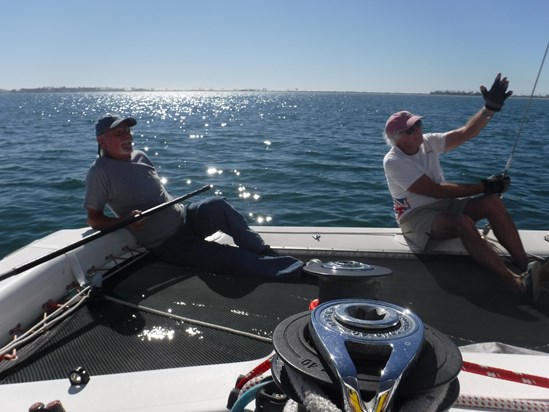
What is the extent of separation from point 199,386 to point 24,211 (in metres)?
5.87

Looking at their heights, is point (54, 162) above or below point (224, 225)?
below

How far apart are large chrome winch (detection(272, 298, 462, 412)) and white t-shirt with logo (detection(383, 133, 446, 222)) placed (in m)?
2.37

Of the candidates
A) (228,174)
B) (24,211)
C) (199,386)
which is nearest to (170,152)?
(228,174)

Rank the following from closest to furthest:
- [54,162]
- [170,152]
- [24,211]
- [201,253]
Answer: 1. [201,253]
2. [24,211]
3. [54,162]
4. [170,152]

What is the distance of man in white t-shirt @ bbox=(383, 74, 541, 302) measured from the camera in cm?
292

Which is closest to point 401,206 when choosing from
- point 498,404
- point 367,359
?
point 498,404

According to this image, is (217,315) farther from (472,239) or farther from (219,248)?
(472,239)

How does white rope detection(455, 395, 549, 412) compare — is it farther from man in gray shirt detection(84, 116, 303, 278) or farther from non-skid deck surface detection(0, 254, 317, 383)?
man in gray shirt detection(84, 116, 303, 278)

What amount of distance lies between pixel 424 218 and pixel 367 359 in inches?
97.4

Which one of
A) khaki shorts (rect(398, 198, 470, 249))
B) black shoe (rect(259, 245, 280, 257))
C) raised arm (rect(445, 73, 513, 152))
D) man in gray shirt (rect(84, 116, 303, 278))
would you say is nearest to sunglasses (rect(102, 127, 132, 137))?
man in gray shirt (rect(84, 116, 303, 278))

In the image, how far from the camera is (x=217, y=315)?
232 centimetres

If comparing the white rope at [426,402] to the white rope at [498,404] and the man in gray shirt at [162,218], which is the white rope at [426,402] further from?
the man in gray shirt at [162,218]

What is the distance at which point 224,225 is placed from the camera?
317cm

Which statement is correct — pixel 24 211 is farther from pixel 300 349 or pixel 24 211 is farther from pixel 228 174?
pixel 300 349
